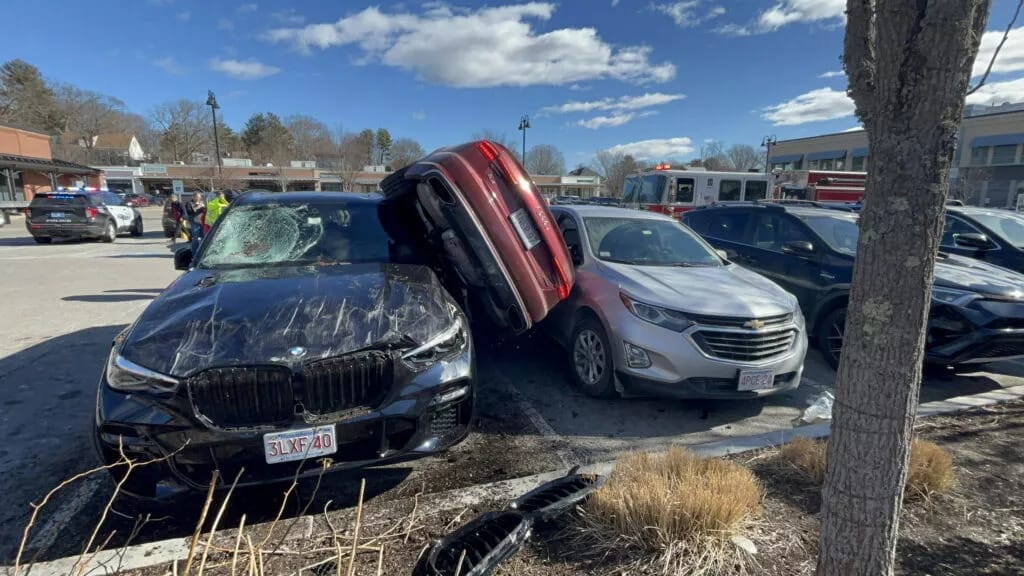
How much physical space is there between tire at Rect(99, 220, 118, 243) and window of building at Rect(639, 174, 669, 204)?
690 inches

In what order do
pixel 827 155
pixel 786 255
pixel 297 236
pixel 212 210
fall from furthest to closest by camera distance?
pixel 827 155
pixel 212 210
pixel 786 255
pixel 297 236

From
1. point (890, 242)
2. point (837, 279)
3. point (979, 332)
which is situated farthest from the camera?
point (837, 279)

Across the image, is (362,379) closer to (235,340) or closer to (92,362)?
(235,340)

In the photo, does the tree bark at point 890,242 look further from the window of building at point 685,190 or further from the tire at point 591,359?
the window of building at point 685,190

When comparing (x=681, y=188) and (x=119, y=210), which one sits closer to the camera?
(x=681, y=188)

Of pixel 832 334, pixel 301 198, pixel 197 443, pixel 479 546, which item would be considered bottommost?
pixel 479 546

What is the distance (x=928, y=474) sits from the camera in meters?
2.71

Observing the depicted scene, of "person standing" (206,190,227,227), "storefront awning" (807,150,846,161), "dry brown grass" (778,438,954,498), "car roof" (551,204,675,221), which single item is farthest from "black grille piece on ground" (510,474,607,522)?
"storefront awning" (807,150,846,161)

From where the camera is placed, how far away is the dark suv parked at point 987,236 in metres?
6.75

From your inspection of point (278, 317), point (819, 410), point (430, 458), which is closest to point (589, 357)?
point (430, 458)

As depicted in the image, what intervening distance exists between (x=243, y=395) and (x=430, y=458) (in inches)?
52.2

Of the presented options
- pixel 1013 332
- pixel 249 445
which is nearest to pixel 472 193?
pixel 249 445

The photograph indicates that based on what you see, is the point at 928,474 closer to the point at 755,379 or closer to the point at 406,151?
the point at 755,379

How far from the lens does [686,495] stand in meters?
2.26
